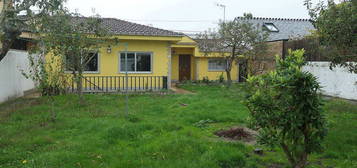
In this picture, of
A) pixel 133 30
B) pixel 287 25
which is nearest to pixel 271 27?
pixel 287 25

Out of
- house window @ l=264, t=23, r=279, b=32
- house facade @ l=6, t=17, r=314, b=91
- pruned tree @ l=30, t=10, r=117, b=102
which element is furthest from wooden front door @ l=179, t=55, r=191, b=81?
pruned tree @ l=30, t=10, r=117, b=102

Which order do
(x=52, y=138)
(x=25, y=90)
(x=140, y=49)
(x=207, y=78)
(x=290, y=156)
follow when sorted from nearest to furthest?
(x=290, y=156) < (x=52, y=138) < (x=25, y=90) < (x=140, y=49) < (x=207, y=78)

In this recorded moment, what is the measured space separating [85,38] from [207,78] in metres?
12.9

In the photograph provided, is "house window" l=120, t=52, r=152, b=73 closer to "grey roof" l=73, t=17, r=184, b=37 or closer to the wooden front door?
"grey roof" l=73, t=17, r=184, b=37

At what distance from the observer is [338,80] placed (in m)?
14.8

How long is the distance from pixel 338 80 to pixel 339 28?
370 inches

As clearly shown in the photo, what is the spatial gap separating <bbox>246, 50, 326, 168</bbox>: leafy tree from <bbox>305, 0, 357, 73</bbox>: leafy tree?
94.8 inches

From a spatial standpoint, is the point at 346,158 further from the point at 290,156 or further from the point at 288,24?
the point at 288,24

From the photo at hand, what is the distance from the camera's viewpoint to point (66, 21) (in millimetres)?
11359

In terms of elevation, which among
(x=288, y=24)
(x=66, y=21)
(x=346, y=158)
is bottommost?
(x=346, y=158)

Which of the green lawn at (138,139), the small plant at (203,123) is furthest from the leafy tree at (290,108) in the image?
the small plant at (203,123)

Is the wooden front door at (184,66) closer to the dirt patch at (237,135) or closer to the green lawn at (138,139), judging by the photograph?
the green lawn at (138,139)

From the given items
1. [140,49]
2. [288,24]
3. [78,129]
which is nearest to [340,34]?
[78,129]

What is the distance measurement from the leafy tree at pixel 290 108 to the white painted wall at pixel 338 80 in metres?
9.78
